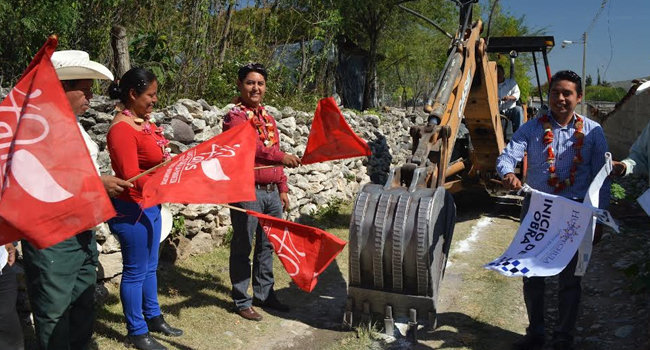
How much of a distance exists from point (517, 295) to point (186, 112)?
384 cm

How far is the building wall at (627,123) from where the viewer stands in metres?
11.9

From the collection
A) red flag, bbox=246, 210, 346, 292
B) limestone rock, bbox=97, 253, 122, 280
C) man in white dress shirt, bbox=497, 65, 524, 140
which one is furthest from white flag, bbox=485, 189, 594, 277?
man in white dress shirt, bbox=497, 65, 524, 140

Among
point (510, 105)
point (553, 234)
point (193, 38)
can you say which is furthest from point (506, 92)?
point (553, 234)

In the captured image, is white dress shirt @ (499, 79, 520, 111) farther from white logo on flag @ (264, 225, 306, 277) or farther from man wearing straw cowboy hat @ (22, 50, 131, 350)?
man wearing straw cowboy hat @ (22, 50, 131, 350)

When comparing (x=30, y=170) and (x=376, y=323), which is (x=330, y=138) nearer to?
(x=376, y=323)

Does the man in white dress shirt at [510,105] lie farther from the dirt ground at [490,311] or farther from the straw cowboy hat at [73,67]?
the straw cowboy hat at [73,67]

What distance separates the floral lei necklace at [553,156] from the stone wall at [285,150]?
11.6 ft

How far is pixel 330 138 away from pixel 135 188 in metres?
1.62

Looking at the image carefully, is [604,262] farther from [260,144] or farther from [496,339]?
[260,144]

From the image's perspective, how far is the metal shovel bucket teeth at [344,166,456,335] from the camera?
409 centimetres

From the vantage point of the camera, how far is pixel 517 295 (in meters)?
5.45

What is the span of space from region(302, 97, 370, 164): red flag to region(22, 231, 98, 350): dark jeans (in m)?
1.91

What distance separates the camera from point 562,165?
13.4ft

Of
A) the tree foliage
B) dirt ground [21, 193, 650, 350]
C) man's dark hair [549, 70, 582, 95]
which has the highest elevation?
the tree foliage
